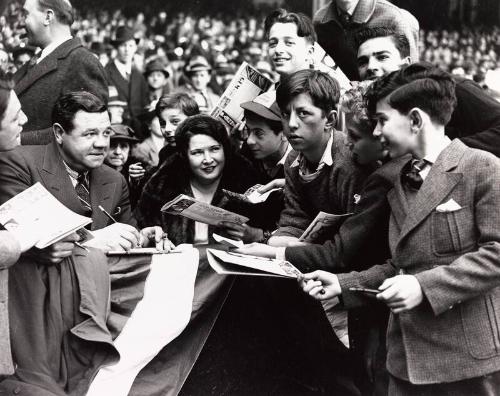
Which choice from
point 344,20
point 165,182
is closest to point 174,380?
point 165,182

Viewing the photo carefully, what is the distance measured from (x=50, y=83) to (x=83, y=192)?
1.12 meters

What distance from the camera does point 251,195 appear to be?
4.61 metres

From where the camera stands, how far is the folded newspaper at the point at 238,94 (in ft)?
18.1

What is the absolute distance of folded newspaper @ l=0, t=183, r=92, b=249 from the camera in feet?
11.9

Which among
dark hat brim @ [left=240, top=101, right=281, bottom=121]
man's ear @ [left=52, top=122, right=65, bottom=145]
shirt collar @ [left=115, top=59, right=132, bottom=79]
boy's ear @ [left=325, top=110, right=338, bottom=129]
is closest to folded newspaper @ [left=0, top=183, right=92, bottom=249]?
man's ear @ [left=52, top=122, right=65, bottom=145]

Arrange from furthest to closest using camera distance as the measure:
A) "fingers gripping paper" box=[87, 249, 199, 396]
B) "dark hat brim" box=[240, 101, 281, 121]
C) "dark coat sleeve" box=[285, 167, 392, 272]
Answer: "dark hat brim" box=[240, 101, 281, 121]
"fingers gripping paper" box=[87, 249, 199, 396]
"dark coat sleeve" box=[285, 167, 392, 272]

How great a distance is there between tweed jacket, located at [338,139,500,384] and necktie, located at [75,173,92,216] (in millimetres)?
2008

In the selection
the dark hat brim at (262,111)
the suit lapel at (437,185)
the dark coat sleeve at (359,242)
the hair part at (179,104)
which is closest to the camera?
the suit lapel at (437,185)

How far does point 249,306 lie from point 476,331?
1358 millimetres

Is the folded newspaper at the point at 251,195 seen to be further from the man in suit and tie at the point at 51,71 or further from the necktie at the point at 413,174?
the man in suit and tie at the point at 51,71


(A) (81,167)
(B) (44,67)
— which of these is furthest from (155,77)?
(A) (81,167)

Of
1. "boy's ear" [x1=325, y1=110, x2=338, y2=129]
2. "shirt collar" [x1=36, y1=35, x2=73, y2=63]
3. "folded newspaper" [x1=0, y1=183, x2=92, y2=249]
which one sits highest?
"shirt collar" [x1=36, y1=35, x2=73, y2=63]

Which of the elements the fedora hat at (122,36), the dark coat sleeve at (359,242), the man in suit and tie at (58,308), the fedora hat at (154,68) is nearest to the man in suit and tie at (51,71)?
the man in suit and tie at (58,308)

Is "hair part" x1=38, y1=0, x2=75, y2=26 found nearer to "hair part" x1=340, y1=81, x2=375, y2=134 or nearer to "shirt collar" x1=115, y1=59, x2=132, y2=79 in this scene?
"hair part" x1=340, y1=81, x2=375, y2=134
